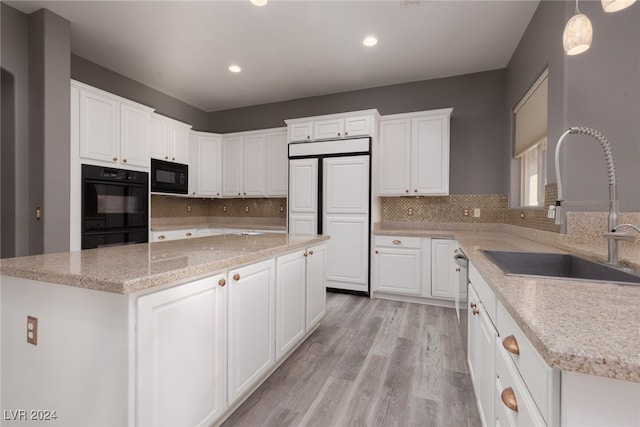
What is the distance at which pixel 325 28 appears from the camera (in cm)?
286

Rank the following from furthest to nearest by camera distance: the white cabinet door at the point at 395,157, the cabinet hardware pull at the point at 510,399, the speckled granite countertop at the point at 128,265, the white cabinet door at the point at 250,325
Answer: the white cabinet door at the point at 395,157
the white cabinet door at the point at 250,325
the speckled granite countertop at the point at 128,265
the cabinet hardware pull at the point at 510,399

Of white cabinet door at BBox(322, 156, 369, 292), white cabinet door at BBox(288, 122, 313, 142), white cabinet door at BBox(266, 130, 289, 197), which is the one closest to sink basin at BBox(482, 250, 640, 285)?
white cabinet door at BBox(322, 156, 369, 292)

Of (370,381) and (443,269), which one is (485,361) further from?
(443,269)

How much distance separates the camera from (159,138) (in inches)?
157

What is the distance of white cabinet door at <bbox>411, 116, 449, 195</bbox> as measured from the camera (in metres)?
3.58

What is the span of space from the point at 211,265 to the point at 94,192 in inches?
102

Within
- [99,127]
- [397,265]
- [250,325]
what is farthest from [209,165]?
[250,325]

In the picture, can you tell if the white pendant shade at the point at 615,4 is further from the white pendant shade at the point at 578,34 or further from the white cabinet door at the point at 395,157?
the white cabinet door at the point at 395,157

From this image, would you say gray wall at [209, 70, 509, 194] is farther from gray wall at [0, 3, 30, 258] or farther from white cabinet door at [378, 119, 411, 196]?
gray wall at [0, 3, 30, 258]

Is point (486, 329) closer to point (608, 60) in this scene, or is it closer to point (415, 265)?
point (608, 60)

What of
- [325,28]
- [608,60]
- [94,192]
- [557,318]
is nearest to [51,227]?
[94,192]

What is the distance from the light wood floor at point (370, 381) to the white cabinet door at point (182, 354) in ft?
1.23

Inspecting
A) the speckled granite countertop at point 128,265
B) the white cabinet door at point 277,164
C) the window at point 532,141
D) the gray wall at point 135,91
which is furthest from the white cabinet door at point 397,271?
the gray wall at point 135,91

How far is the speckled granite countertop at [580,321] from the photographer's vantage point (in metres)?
0.50
